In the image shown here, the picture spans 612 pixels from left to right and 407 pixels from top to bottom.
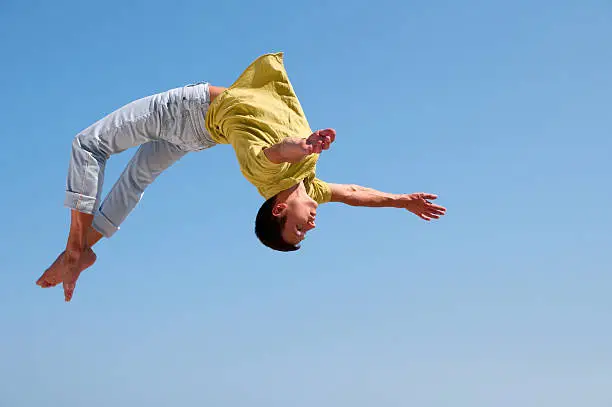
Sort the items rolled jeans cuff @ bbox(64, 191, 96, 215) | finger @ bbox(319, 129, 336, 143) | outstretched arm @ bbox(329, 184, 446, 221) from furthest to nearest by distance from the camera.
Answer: outstretched arm @ bbox(329, 184, 446, 221), rolled jeans cuff @ bbox(64, 191, 96, 215), finger @ bbox(319, 129, 336, 143)

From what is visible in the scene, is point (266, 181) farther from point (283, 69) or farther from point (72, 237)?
point (72, 237)

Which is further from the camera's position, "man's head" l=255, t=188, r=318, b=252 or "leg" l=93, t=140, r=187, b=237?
"leg" l=93, t=140, r=187, b=237

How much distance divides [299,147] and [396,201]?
2.34 m

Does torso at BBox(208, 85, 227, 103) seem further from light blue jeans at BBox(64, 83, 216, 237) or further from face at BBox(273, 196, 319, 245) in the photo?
face at BBox(273, 196, 319, 245)

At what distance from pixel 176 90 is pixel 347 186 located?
208 centimetres

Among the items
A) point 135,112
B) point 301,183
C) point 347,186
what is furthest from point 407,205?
point 135,112

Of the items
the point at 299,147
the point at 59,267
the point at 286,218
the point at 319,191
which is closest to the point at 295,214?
the point at 286,218

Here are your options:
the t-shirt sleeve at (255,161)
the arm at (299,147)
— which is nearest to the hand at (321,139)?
the arm at (299,147)

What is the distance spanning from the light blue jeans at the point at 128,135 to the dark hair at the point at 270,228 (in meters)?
1.26

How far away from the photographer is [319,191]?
852cm

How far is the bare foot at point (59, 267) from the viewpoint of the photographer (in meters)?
8.97

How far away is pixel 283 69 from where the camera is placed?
8508mm

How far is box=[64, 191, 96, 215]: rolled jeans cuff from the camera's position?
8398 millimetres

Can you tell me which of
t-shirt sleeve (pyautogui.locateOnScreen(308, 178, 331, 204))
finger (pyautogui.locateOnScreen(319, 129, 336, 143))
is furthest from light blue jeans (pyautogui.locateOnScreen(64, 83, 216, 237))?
finger (pyautogui.locateOnScreen(319, 129, 336, 143))
